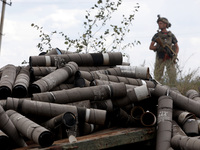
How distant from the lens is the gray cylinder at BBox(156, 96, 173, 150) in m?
5.33

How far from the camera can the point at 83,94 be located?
5.70 metres

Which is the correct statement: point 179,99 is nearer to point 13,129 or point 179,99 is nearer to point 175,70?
point 13,129

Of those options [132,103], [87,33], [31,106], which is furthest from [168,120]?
[87,33]

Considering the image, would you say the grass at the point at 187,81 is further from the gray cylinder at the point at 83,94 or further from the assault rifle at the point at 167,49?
the gray cylinder at the point at 83,94

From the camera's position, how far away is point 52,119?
5.06 metres

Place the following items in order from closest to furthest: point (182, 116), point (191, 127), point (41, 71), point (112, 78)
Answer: point (191, 127), point (182, 116), point (41, 71), point (112, 78)

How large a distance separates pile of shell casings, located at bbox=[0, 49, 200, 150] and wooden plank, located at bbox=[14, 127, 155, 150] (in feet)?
0.29

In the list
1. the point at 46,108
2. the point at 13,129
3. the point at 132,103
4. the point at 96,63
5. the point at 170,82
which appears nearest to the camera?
the point at 13,129

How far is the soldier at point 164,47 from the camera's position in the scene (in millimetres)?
12898

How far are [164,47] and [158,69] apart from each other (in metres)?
0.84

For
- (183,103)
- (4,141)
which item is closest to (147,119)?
(183,103)

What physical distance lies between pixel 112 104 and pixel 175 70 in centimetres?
690

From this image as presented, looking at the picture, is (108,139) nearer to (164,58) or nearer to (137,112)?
(137,112)

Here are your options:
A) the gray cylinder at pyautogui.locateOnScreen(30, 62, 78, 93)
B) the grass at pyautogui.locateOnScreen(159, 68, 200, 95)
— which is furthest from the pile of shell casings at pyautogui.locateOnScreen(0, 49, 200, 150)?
the grass at pyautogui.locateOnScreen(159, 68, 200, 95)
